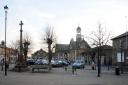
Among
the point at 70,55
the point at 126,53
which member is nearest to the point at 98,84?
the point at 126,53

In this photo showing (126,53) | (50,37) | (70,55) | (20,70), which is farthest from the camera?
(70,55)

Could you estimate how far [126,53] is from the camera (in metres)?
71.4

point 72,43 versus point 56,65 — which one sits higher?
point 72,43

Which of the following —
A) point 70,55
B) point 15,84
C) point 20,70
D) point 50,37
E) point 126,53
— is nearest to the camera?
point 15,84

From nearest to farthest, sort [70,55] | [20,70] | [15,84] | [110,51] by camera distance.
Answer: [15,84]
[20,70]
[110,51]
[70,55]

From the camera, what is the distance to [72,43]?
186m

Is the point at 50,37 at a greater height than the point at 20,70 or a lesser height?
greater

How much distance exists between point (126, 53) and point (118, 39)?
1500 cm

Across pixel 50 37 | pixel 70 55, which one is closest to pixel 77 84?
pixel 50 37

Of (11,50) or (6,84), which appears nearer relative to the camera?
(6,84)

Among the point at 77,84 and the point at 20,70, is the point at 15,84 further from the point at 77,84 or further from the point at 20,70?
the point at 20,70

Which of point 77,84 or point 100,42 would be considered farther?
point 100,42

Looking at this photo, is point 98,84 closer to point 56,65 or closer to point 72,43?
point 56,65

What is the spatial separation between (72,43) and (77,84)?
16091 centimetres
